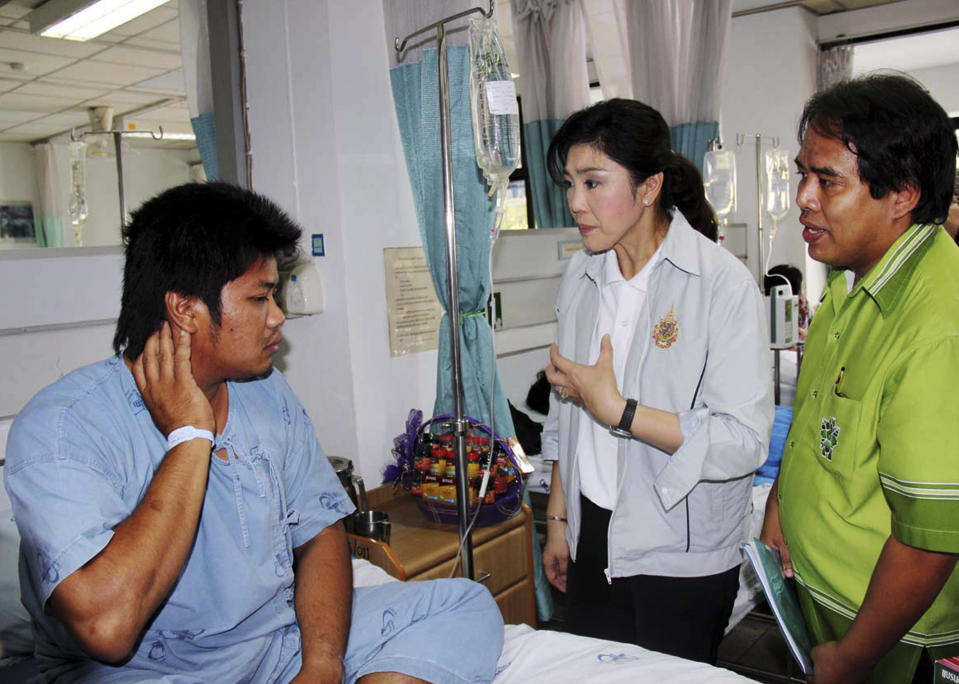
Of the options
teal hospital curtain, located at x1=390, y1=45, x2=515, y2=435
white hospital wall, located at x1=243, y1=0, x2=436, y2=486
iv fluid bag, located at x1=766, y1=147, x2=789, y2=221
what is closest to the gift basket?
teal hospital curtain, located at x1=390, y1=45, x2=515, y2=435

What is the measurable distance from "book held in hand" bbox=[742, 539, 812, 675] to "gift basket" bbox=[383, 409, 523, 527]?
3.83 feet

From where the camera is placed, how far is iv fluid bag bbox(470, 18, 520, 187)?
6.56ft

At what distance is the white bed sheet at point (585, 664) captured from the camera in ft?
4.99

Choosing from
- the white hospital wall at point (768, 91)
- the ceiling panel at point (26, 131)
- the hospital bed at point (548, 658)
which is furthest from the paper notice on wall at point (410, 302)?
the white hospital wall at point (768, 91)

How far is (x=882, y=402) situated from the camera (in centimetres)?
118

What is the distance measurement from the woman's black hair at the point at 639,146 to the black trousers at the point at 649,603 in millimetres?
720

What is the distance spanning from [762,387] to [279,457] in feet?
3.32

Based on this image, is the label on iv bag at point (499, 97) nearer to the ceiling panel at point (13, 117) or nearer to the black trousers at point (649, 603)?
the black trousers at point (649, 603)

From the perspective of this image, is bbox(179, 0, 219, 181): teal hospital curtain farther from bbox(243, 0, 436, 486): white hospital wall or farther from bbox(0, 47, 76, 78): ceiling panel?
bbox(0, 47, 76, 78): ceiling panel

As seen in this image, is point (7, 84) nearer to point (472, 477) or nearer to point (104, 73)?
point (104, 73)

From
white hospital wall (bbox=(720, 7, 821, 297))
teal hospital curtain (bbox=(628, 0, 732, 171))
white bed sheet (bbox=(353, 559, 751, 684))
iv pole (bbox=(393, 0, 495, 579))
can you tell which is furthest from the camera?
white hospital wall (bbox=(720, 7, 821, 297))

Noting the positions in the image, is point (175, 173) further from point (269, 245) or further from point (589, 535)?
point (589, 535)

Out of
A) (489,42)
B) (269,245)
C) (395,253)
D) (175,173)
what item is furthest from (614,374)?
(175,173)

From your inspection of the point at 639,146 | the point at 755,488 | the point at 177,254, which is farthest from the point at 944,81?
the point at 177,254
